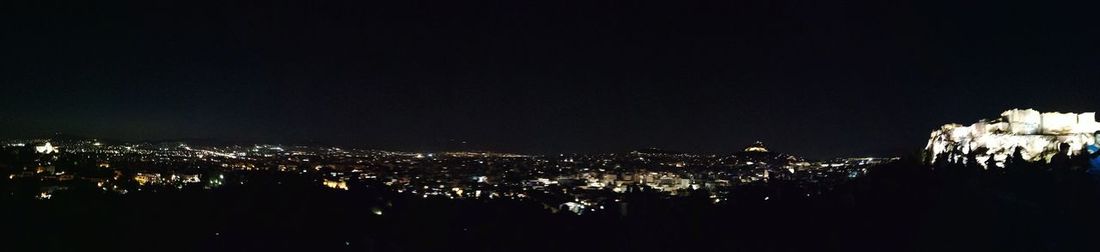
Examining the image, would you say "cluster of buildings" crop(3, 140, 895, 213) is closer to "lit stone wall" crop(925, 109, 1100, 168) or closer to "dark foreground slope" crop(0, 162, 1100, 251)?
"lit stone wall" crop(925, 109, 1100, 168)

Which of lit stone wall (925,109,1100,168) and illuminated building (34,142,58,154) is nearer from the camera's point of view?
lit stone wall (925,109,1100,168)

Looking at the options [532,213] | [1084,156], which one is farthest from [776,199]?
[1084,156]

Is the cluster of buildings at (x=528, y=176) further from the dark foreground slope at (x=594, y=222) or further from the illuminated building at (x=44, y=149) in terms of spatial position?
the dark foreground slope at (x=594, y=222)

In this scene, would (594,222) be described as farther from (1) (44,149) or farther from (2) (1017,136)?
(1) (44,149)

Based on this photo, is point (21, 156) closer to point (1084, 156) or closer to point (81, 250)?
point (81, 250)

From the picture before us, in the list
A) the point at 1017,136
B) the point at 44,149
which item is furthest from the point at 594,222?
the point at 44,149

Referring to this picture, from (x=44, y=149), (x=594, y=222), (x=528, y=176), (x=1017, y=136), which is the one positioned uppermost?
(x=1017, y=136)

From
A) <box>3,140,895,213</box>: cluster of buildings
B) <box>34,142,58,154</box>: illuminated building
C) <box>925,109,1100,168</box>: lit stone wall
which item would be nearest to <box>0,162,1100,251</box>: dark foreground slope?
<box>3,140,895,213</box>: cluster of buildings

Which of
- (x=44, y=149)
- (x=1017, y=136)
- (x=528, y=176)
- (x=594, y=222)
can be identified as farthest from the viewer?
(x=44, y=149)
